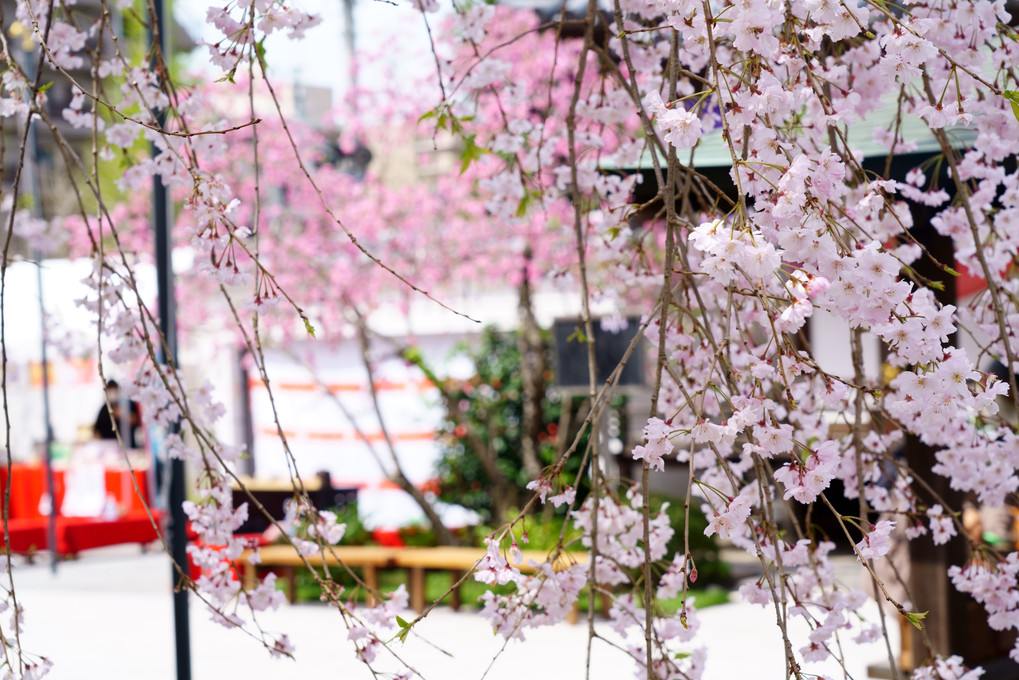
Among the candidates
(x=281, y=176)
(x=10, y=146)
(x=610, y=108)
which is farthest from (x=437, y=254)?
(x=10, y=146)

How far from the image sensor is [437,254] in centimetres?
1029

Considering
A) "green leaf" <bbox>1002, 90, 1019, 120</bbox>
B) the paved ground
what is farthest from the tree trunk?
"green leaf" <bbox>1002, 90, 1019, 120</bbox>

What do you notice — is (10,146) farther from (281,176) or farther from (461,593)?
(461,593)

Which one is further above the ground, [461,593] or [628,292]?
[628,292]

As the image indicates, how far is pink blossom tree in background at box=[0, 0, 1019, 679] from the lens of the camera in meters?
1.40

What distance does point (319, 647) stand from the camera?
602cm

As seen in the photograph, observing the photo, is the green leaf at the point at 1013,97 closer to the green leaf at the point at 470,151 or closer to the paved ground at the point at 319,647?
the green leaf at the point at 470,151

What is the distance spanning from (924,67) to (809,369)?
1.05 meters

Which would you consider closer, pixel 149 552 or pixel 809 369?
pixel 809 369

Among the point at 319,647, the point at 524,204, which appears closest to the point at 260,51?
the point at 524,204

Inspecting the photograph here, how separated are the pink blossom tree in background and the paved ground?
5.15 ft

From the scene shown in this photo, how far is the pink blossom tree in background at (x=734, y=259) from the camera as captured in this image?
1402 millimetres

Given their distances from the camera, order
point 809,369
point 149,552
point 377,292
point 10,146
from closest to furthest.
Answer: point 809,369 < point 149,552 < point 377,292 < point 10,146

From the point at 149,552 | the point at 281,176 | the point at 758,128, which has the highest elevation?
the point at 281,176
